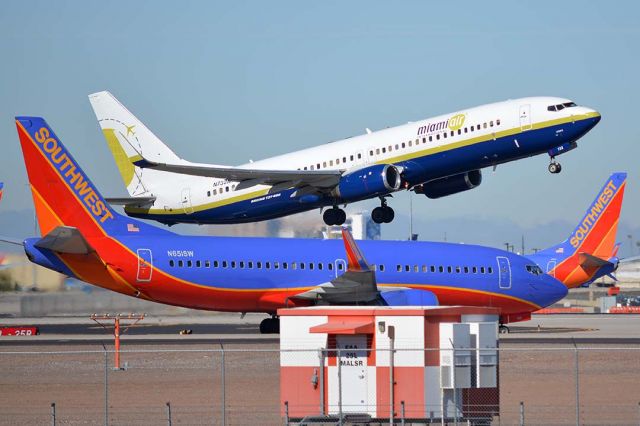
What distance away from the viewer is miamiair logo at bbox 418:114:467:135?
180 feet

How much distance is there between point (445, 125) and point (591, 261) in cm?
1494

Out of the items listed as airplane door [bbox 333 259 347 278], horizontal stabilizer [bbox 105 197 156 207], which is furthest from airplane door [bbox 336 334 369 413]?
horizontal stabilizer [bbox 105 197 156 207]

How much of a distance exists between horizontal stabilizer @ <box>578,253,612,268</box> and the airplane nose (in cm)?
1068

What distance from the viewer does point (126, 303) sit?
59.8 metres

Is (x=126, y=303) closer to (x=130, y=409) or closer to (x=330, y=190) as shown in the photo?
(x=330, y=190)

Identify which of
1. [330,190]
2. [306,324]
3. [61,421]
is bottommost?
[61,421]

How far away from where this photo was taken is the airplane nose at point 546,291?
53812mm

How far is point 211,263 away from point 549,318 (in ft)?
110

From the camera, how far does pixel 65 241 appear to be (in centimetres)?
4572

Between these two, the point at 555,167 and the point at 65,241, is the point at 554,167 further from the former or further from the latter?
the point at 65,241

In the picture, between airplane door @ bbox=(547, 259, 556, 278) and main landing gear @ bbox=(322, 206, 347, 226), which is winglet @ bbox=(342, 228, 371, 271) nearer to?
main landing gear @ bbox=(322, 206, 347, 226)

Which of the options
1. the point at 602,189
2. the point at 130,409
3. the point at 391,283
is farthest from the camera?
the point at 602,189

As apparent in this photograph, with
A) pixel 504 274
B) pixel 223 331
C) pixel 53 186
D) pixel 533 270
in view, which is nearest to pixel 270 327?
pixel 223 331

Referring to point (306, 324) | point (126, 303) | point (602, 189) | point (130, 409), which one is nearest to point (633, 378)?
point (306, 324)
